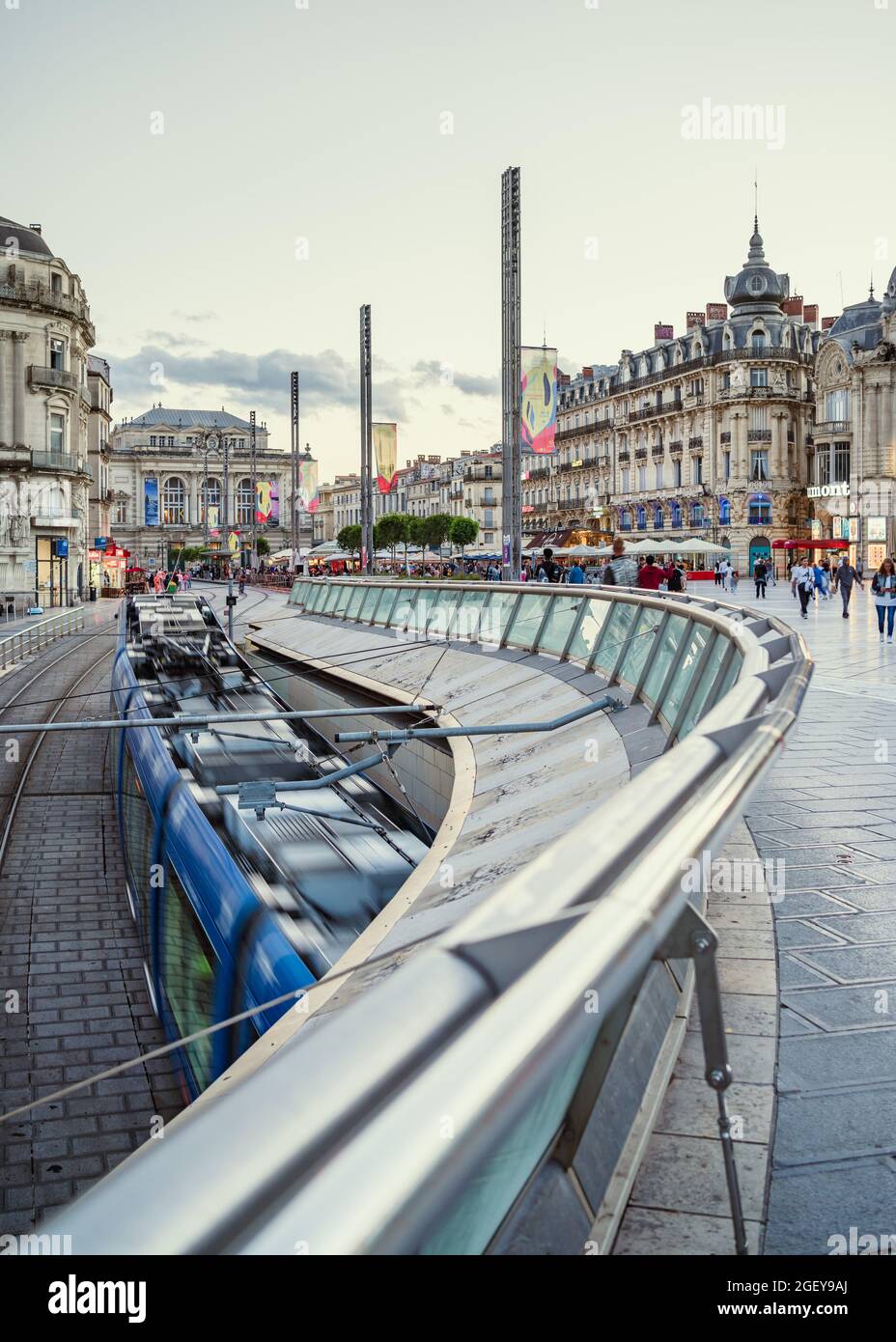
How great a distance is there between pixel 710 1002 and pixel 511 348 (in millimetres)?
19871

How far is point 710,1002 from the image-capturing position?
7.22ft

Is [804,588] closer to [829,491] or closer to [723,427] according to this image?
[829,491]

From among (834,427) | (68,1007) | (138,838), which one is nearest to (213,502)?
(834,427)

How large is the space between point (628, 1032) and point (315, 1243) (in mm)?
1470

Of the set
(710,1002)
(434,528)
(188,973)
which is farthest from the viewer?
(434,528)

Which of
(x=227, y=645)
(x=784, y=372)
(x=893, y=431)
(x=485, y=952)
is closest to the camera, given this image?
(x=485, y=952)

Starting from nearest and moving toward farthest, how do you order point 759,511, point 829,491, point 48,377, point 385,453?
point 385,453, point 48,377, point 829,491, point 759,511

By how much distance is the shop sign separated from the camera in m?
66.2

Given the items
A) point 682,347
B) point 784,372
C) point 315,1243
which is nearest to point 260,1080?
point 315,1243

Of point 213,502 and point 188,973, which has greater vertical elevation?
point 213,502

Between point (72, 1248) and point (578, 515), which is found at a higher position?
point (578, 515)

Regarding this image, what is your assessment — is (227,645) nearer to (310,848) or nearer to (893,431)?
(310,848)

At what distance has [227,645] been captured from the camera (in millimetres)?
19812

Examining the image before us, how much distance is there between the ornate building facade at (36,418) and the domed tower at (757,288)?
4067 centimetres
